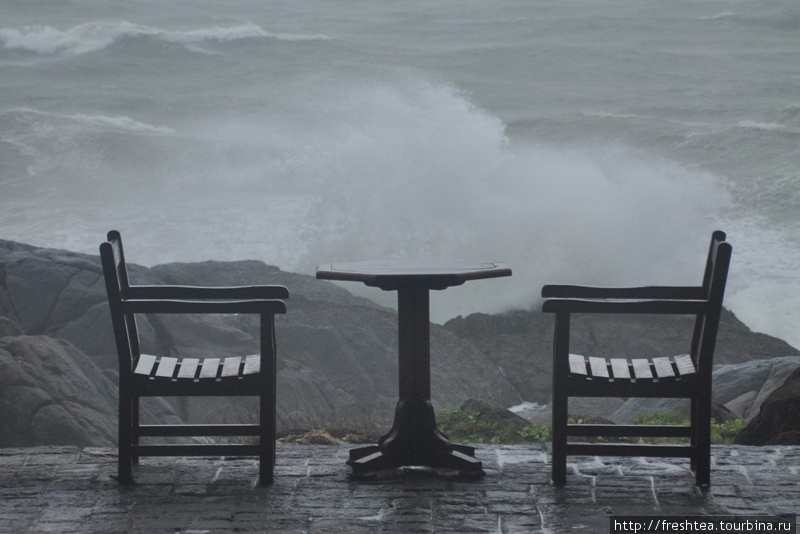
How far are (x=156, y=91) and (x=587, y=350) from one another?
20.3m

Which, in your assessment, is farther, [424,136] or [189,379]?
[424,136]

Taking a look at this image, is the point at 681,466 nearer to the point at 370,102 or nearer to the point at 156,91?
the point at 370,102

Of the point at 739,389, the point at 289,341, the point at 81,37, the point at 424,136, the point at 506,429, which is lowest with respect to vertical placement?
the point at 506,429

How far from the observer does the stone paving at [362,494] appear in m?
3.96

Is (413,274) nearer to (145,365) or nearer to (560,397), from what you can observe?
(560,397)

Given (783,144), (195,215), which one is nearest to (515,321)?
(195,215)

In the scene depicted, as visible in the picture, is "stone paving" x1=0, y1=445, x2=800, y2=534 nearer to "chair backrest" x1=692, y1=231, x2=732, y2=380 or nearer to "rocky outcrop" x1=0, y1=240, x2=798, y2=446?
"chair backrest" x1=692, y1=231, x2=732, y2=380

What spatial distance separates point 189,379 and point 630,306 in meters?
1.86

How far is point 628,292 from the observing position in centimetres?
463

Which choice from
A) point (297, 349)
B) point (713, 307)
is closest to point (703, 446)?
point (713, 307)

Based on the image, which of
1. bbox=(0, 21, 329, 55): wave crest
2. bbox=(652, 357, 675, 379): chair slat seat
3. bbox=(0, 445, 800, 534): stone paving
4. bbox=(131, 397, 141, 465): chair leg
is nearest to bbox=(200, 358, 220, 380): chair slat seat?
bbox=(131, 397, 141, 465): chair leg

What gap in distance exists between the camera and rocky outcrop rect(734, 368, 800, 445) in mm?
5207

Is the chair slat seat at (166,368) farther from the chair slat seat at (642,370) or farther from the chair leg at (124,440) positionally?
the chair slat seat at (642,370)

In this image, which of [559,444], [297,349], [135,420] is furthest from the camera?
[297,349]
